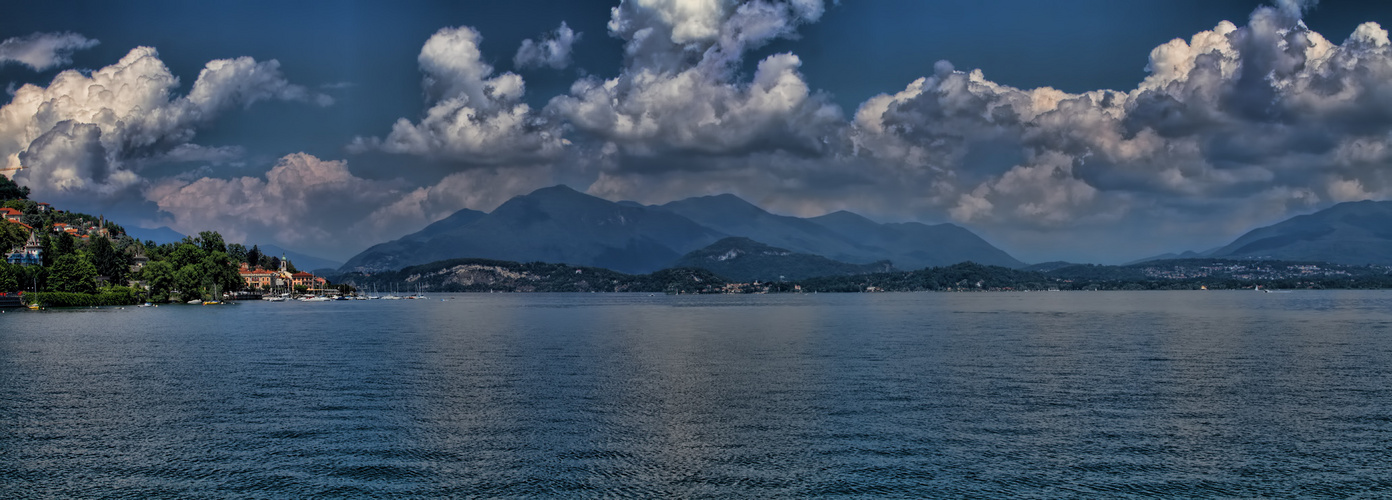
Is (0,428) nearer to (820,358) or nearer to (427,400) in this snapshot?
(427,400)

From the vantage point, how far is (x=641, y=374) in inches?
2670

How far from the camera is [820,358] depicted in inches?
3137

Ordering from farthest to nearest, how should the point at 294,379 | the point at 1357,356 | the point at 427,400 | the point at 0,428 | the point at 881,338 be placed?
1. the point at 881,338
2. the point at 1357,356
3. the point at 294,379
4. the point at 427,400
5. the point at 0,428

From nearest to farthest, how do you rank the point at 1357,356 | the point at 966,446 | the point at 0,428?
the point at 966,446 < the point at 0,428 < the point at 1357,356

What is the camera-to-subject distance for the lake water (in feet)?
112

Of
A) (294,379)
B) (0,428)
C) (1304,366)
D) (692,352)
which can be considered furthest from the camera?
(692,352)

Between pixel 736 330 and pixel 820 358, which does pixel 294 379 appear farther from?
pixel 736 330

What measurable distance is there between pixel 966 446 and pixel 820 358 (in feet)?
131

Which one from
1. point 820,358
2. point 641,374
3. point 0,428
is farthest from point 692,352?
point 0,428

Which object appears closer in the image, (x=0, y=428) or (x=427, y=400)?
A: (x=0, y=428)

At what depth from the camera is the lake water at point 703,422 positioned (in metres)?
34.1

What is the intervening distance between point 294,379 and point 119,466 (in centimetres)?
2891

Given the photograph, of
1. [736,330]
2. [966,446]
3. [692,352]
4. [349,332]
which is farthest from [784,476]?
[349,332]

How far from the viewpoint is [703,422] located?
46.3 metres
